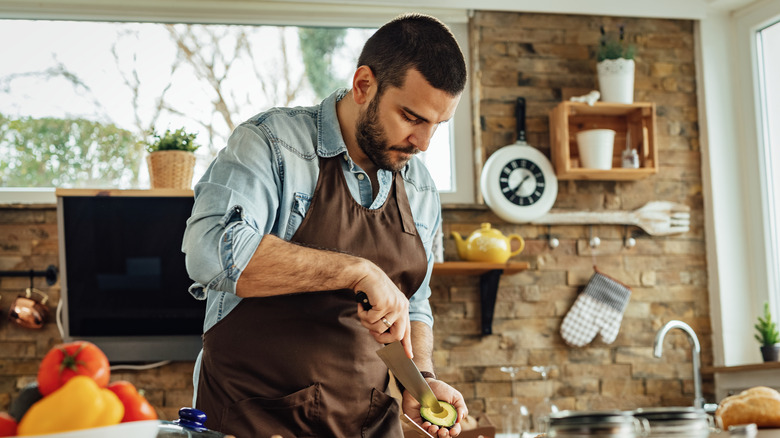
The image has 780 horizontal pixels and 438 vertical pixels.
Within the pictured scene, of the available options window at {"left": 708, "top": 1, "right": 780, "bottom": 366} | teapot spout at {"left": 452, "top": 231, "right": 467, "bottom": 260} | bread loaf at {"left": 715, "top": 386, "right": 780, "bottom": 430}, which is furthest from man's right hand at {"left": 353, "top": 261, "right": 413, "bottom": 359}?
window at {"left": 708, "top": 1, "right": 780, "bottom": 366}

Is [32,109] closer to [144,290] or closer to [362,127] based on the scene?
[144,290]

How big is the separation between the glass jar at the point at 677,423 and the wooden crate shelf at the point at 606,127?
8.19 ft

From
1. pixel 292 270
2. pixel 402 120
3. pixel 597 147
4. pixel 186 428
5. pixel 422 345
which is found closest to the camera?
pixel 186 428

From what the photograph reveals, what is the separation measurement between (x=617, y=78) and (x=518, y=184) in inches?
25.3

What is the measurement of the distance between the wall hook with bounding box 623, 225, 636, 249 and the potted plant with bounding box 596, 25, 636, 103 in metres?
0.59

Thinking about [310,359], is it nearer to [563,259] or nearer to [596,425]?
[596,425]

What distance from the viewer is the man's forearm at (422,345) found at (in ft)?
5.90

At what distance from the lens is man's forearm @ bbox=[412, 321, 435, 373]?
180 centimetres

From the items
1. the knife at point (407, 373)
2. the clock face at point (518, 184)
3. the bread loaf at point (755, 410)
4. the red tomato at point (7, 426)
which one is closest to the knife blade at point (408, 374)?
the knife at point (407, 373)

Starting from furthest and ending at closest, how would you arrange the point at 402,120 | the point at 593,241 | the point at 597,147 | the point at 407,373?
1. the point at 593,241
2. the point at 597,147
3. the point at 402,120
4. the point at 407,373

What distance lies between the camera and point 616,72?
341 centimetres

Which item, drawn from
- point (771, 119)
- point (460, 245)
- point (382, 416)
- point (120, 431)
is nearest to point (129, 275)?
point (460, 245)

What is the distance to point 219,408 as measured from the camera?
1.55 m

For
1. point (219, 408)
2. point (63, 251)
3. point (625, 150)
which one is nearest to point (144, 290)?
point (63, 251)
